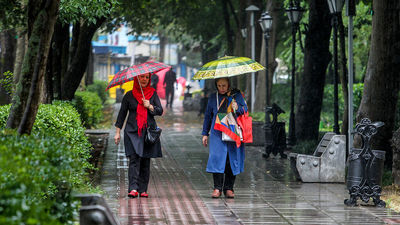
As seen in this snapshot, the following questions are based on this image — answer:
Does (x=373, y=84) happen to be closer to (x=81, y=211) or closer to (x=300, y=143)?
(x=300, y=143)

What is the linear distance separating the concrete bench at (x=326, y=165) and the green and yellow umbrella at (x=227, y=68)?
2336 millimetres

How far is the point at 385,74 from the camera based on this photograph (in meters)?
12.7

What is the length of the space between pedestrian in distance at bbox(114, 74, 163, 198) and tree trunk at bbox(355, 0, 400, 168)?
421 cm

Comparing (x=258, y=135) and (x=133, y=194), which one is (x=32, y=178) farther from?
(x=258, y=135)

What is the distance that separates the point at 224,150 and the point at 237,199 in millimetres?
687

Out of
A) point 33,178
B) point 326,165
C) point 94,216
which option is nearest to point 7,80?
point 326,165

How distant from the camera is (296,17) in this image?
18578mm

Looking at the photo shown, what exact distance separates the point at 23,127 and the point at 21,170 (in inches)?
112

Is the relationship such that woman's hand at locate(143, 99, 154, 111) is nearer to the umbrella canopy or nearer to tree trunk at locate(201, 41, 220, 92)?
the umbrella canopy

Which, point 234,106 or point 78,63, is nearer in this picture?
point 234,106

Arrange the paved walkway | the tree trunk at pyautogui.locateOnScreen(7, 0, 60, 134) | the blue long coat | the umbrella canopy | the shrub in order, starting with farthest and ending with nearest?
the blue long coat → the umbrella canopy → the shrub → the paved walkway → the tree trunk at pyautogui.locateOnScreen(7, 0, 60, 134)

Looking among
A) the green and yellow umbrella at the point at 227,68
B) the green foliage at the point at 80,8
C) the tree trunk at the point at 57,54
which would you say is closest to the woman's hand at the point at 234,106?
the green and yellow umbrella at the point at 227,68

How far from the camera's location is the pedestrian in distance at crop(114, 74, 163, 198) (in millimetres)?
10086

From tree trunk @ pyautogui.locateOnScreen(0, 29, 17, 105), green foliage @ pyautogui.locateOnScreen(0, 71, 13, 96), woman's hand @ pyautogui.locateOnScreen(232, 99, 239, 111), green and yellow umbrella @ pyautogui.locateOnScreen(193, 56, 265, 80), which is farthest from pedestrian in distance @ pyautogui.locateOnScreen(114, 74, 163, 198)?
tree trunk @ pyautogui.locateOnScreen(0, 29, 17, 105)
